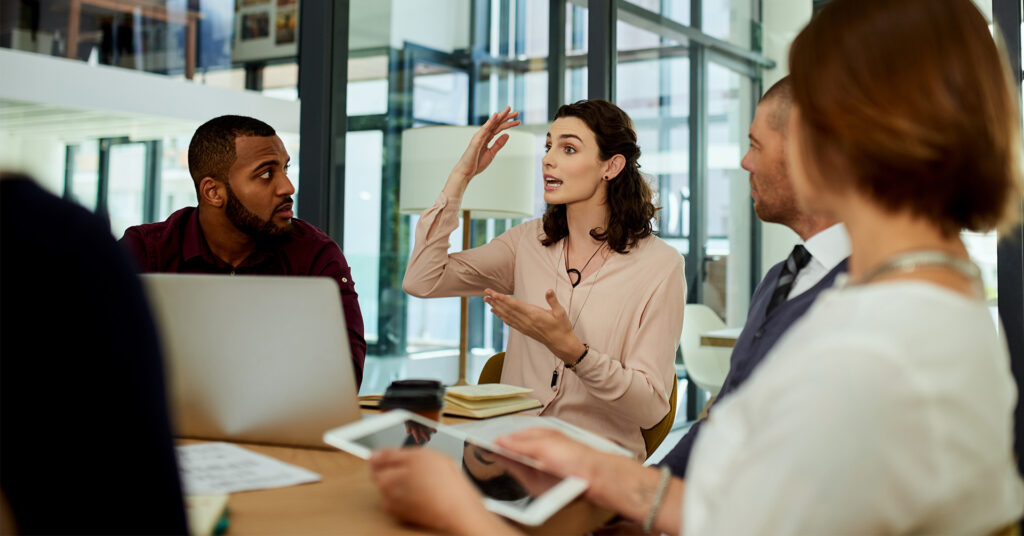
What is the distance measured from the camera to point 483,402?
5.66ft

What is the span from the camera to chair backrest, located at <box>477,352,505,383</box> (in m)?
2.58

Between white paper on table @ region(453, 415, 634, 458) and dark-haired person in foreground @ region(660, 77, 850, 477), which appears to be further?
dark-haired person in foreground @ region(660, 77, 850, 477)

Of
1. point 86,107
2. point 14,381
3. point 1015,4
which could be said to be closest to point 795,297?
point 14,381

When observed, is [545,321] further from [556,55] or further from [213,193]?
[556,55]

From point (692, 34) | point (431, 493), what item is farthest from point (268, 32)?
point (431, 493)

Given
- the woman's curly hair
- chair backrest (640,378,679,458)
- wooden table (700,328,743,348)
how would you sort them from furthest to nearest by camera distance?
1. wooden table (700,328,743,348)
2. the woman's curly hair
3. chair backrest (640,378,679,458)

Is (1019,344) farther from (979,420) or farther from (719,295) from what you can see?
(979,420)

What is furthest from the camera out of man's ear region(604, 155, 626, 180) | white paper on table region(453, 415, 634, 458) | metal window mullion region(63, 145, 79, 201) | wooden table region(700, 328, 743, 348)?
metal window mullion region(63, 145, 79, 201)

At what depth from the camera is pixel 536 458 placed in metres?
1.10

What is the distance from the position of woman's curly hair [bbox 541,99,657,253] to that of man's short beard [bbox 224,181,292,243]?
840 mm

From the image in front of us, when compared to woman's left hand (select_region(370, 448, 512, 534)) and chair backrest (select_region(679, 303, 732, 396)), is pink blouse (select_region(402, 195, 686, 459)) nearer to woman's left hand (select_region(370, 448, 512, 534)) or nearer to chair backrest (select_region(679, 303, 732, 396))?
woman's left hand (select_region(370, 448, 512, 534))

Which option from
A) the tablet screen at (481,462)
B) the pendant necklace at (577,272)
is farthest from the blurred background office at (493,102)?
the tablet screen at (481,462)

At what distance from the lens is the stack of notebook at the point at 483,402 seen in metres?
1.69

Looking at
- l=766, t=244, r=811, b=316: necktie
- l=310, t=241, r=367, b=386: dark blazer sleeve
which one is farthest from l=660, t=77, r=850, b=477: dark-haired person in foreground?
l=310, t=241, r=367, b=386: dark blazer sleeve
